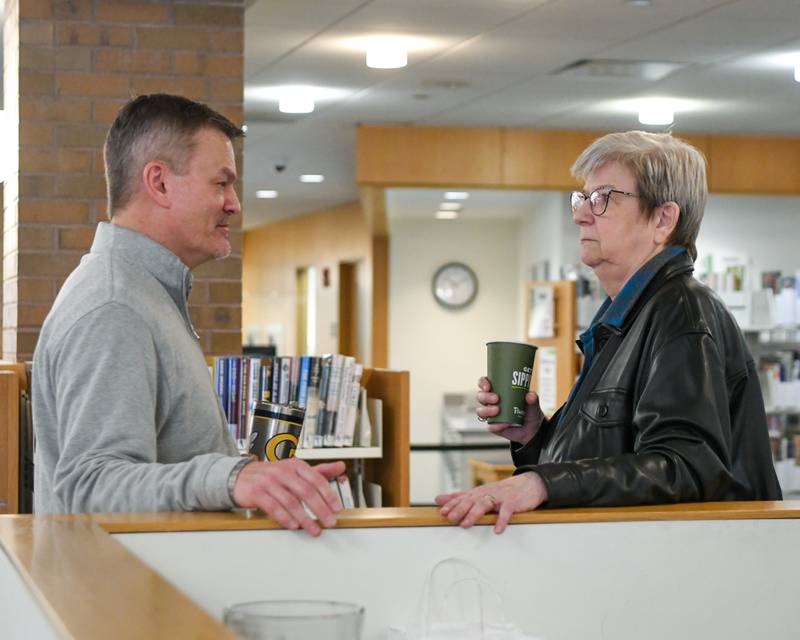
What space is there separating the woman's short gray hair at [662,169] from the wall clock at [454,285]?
429 inches

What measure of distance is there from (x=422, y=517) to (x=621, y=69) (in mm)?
5230

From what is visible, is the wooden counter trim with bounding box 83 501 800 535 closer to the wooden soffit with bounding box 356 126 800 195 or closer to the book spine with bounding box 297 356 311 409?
the book spine with bounding box 297 356 311 409

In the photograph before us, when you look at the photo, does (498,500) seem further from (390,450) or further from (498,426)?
(390,450)

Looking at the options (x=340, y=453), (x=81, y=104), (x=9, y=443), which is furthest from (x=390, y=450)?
(x=81, y=104)

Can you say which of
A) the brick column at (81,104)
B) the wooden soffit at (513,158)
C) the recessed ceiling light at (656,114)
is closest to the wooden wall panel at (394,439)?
the brick column at (81,104)

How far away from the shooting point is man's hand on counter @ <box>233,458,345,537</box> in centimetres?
142

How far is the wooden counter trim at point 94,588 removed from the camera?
0.88 meters

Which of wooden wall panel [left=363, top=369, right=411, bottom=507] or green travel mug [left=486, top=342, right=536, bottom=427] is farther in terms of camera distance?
wooden wall panel [left=363, top=369, right=411, bottom=507]

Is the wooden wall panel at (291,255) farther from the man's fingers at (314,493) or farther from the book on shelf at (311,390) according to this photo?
the man's fingers at (314,493)

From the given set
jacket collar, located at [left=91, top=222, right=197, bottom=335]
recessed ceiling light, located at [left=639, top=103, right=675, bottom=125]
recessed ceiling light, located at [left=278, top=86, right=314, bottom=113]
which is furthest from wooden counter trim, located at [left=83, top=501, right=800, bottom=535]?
recessed ceiling light, located at [left=639, top=103, right=675, bottom=125]

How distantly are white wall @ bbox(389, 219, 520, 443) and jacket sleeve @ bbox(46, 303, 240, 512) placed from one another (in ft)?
36.8

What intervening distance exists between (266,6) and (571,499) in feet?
12.8

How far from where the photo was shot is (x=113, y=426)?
1.63 m

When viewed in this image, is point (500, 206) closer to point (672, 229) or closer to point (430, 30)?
point (430, 30)
